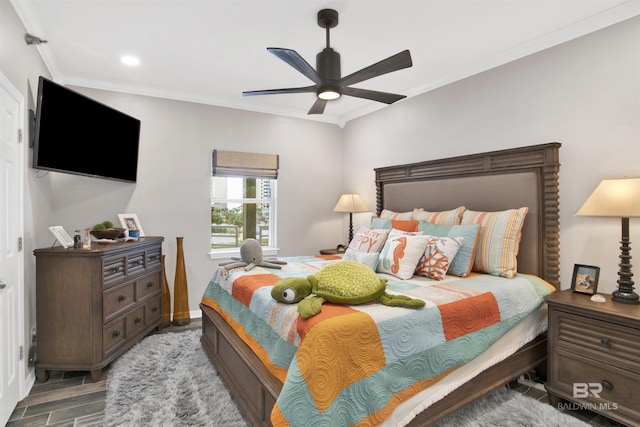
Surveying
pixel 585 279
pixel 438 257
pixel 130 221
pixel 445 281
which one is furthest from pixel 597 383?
pixel 130 221

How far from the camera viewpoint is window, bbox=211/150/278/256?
417 centimetres

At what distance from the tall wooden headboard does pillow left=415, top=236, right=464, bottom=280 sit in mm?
625

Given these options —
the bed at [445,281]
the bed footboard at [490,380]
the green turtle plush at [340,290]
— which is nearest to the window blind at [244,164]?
the bed at [445,281]

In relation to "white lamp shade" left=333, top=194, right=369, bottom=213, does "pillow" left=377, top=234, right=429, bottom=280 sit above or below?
below

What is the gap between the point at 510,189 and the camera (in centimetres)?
285

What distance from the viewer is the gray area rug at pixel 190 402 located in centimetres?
197

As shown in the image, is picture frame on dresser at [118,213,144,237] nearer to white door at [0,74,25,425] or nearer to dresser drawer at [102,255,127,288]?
dresser drawer at [102,255,127,288]

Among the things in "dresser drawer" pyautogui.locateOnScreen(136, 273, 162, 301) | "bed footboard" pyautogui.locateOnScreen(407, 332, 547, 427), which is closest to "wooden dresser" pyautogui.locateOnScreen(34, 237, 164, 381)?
"dresser drawer" pyautogui.locateOnScreen(136, 273, 162, 301)

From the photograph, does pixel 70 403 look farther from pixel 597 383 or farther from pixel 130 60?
pixel 597 383

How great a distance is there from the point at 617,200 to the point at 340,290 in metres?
1.76

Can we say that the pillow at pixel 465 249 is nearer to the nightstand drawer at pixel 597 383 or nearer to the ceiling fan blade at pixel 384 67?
the nightstand drawer at pixel 597 383

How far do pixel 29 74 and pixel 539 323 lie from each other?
4155 mm

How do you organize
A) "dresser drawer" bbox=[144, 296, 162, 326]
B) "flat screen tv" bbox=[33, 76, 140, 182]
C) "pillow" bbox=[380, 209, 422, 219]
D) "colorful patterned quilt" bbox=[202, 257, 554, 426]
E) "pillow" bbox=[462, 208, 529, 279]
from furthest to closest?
"pillow" bbox=[380, 209, 422, 219]
"dresser drawer" bbox=[144, 296, 162, 326]
"pillow" bbox=[462, 208, 529, 279]
"flat screen tv" bbox=[33, 76, 140, 182]
"colorful patterned quilt" bbox=[202, 257, 554, 426]

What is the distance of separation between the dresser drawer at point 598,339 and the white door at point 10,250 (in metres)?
3.37
